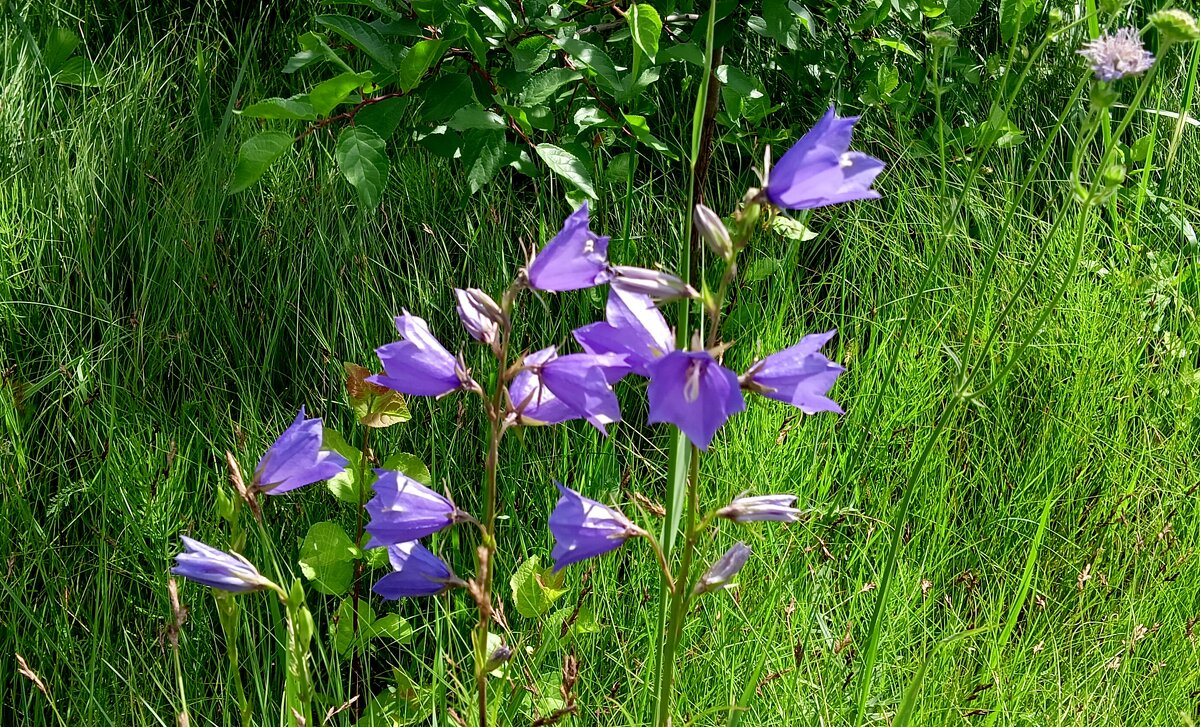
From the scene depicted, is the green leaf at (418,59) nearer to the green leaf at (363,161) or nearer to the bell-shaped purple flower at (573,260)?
the green leaf at (363,161)

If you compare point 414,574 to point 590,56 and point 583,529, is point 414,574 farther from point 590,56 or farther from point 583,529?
point 590,56

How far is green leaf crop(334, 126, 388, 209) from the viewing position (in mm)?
2021

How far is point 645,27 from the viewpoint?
1910 millimetres

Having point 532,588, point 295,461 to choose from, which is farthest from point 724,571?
point 532,588

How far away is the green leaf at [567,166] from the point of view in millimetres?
2205

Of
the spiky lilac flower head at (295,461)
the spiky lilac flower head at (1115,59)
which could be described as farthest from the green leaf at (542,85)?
the spiky lilac flower head at (295,461)

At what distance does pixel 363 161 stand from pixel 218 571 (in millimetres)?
1183

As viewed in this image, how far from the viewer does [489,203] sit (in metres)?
2.79

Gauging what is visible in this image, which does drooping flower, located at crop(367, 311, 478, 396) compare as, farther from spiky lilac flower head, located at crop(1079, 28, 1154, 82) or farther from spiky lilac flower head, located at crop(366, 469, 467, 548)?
spiky lilac flower head, located at crop(1079, 28, 1154, 82)

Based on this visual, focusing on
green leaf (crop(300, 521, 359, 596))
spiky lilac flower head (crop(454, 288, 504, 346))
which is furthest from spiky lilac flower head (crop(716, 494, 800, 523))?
green leaf (crop(300, 521, 359, 596))

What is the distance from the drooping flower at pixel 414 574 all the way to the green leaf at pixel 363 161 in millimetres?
1060

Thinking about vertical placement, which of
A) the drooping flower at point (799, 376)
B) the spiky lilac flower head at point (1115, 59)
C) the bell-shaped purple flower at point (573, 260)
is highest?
the spiky lilac flower head at point (1115, 59)

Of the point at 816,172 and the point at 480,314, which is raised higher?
the point at 816,172

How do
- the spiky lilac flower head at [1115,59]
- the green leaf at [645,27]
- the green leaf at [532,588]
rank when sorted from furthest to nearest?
the green leaf at [645,27]
the green leaf at [532,588]
the spiky lilac flower head at [1115,59]
